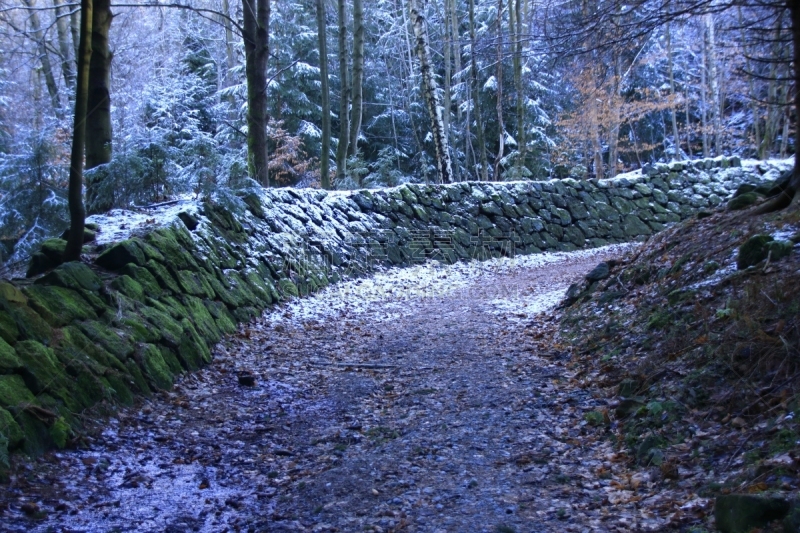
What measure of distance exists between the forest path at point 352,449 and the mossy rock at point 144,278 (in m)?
1.03

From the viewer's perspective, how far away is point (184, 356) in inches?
251

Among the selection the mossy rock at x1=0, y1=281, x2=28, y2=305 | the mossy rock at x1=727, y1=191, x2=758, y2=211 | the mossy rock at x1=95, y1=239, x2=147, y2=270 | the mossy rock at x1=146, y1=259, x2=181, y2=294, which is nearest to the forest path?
the mossy rock at x1=146, y1=259, x2=181, y2=294

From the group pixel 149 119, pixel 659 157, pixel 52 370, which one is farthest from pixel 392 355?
pixel 659 157

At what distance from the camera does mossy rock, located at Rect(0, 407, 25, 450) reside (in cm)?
382

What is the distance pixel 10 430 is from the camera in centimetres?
387

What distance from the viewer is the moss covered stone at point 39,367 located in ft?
14.3

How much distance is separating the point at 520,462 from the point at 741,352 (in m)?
1.78

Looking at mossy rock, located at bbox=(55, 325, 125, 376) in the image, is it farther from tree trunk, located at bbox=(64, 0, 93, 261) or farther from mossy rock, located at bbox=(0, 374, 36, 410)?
tree trunk, located at bbox=(64, 0, 93, 261)

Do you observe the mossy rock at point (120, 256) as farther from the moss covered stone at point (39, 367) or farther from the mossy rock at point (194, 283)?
the moss covered stone at point (39, 367)

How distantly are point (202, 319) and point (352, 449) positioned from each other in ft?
10.9

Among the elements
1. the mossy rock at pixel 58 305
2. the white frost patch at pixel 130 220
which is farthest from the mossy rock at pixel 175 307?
the mossy rock at pixel 58 305

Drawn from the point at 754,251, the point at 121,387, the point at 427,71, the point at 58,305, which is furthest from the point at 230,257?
the point at 427,71

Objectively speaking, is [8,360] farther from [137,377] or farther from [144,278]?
[144,278]

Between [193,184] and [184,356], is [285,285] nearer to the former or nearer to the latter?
[193,184]
